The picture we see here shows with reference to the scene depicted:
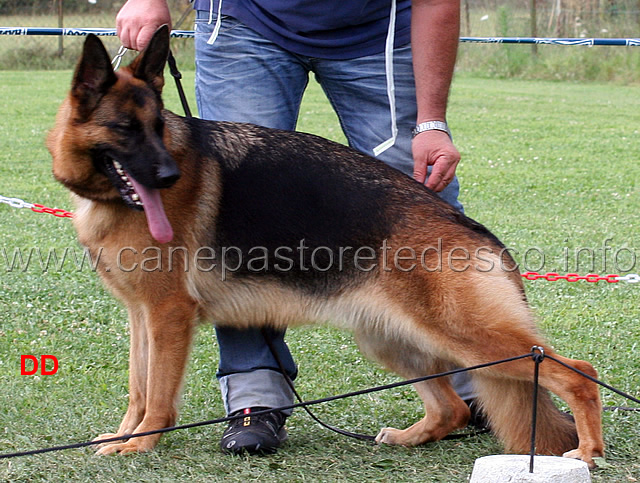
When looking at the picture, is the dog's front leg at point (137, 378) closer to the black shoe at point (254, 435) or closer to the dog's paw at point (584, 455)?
the black shoe at point (254, 435)

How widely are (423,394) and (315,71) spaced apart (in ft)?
4.66

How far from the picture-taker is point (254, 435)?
309 centimetres

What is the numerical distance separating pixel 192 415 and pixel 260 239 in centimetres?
93

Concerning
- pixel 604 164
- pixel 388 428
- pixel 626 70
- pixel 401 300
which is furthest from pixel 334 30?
pixel 626 70

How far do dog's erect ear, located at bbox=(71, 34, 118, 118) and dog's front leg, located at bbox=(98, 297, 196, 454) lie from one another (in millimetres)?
735

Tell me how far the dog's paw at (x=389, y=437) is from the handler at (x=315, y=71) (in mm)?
381

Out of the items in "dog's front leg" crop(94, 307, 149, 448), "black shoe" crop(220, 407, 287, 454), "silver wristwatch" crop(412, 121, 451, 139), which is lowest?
"black shoe" crop(220, 407, 287, 454)

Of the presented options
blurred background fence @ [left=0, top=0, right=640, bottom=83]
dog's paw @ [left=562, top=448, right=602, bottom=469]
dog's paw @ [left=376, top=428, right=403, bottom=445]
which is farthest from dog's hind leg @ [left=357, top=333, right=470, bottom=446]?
blurred background fence @ [left=0, top=0, right=640, bottom=83]

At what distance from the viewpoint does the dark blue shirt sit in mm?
3350

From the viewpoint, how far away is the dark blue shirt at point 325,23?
3350 mm

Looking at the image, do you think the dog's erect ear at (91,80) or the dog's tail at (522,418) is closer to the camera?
the dog's erect ear at (91,80)

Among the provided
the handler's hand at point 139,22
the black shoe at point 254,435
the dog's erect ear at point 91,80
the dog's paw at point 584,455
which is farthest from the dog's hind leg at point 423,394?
the handler's hand at point 139,22

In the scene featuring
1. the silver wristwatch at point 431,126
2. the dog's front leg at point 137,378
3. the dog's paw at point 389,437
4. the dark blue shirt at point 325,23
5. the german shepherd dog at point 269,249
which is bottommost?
the dog's paw at point 389,437

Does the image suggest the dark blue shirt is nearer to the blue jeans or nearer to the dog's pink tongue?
the blue jeans
